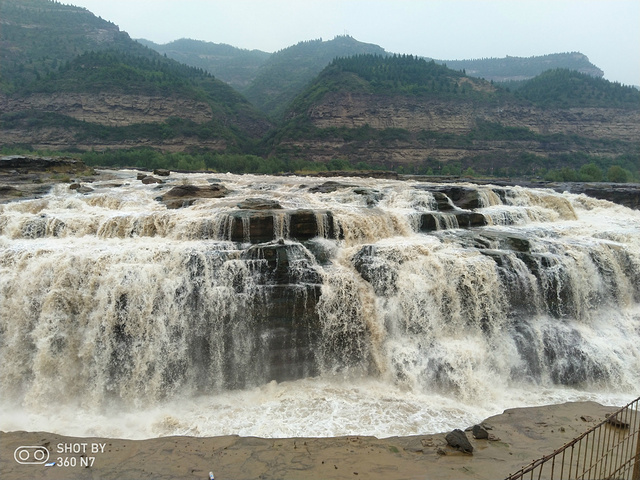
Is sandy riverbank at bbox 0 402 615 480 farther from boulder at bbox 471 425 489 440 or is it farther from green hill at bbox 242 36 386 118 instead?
green hill at bbox 242 36 386 118

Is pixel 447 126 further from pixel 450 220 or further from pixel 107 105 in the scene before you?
pixel 450 220

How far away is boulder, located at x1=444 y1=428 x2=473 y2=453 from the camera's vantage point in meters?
7.51

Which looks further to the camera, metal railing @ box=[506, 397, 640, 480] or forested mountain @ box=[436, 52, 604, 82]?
forested mountain @ box=[436, 52, 604, 82]

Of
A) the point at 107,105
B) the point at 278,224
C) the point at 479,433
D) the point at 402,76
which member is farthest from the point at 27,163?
the point at 402,76

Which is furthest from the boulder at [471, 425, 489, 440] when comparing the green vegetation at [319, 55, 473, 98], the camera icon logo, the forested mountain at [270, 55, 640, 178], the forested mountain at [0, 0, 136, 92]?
the forested mountain at [0, 0, 136, 92]

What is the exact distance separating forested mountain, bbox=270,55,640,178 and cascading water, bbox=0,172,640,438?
162 feet

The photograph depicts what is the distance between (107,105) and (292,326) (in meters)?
67.5

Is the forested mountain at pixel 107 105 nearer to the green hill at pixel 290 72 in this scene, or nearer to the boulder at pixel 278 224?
the green hill at pixel 290 72

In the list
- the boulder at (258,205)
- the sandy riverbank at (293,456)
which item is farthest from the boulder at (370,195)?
the sandy riverbank at (293,456)

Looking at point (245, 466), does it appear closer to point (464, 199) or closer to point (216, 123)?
point (464, 199)

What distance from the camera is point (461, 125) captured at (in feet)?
236

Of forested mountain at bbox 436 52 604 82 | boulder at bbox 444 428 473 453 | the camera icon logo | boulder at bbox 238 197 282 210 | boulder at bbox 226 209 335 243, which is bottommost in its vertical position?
the camera icon logo

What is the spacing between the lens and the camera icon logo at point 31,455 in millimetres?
7070

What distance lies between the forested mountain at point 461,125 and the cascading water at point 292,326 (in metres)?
49.3
